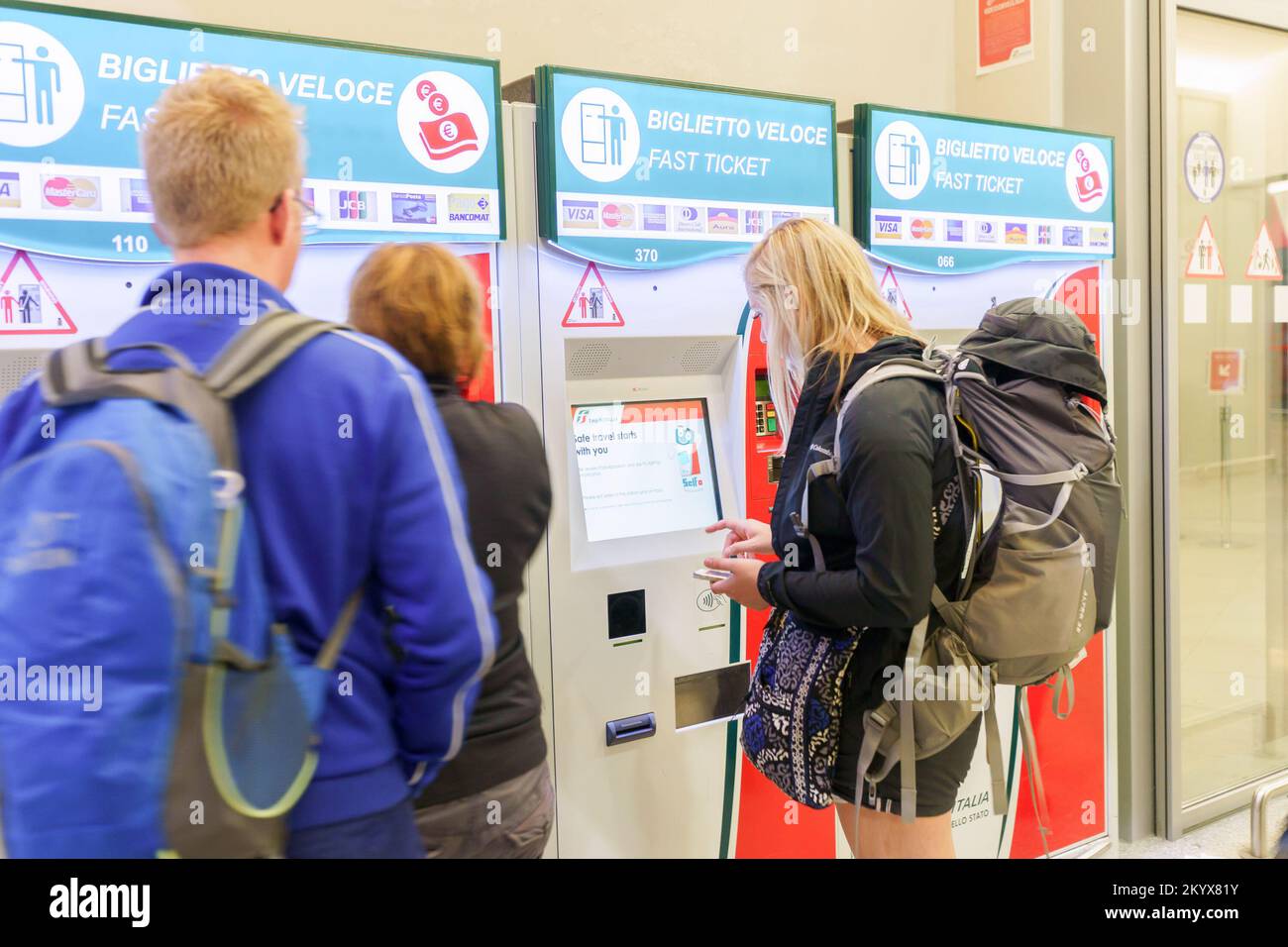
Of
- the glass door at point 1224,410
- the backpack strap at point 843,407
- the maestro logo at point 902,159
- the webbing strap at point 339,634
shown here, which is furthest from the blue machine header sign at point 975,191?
the webbing strap at point 339,634

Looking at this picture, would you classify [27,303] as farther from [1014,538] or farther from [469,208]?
[1014,538]

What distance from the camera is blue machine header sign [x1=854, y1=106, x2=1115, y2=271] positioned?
280cm

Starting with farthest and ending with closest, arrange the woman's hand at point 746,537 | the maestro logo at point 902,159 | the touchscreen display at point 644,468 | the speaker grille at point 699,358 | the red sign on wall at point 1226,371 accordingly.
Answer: the red sign on wall at point 1226,371, the maestro logo at point 902,159, the speaker grille at point 699,358, the touchscreen display at point 644,468, the woman's hand at point 746,537

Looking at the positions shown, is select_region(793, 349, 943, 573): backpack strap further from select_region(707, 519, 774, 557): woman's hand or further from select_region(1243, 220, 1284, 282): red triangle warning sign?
select_region(1243, 220, 1284, 282): red triangle warning sign

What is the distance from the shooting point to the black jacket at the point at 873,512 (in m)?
1.76

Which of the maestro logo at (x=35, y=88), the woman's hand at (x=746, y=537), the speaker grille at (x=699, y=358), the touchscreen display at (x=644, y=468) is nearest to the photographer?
the maestro logo at (x=35, y=88)

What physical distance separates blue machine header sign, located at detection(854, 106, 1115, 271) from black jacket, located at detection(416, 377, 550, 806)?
4.55 feet

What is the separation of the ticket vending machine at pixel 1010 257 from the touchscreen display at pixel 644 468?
2.29ft

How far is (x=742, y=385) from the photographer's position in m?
2.63

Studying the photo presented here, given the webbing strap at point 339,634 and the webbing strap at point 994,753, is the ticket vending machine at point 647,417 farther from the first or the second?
the webbing strap at point 339,634

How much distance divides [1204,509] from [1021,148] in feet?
5.01

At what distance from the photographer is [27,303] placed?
176cm

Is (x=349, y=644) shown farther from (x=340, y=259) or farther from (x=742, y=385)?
(x=742, y=385)

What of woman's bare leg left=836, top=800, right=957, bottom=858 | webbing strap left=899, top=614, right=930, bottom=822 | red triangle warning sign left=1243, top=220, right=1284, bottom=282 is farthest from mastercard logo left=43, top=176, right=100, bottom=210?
red triangle warning sign left=1243, top=220, right=1284, bottom=282
